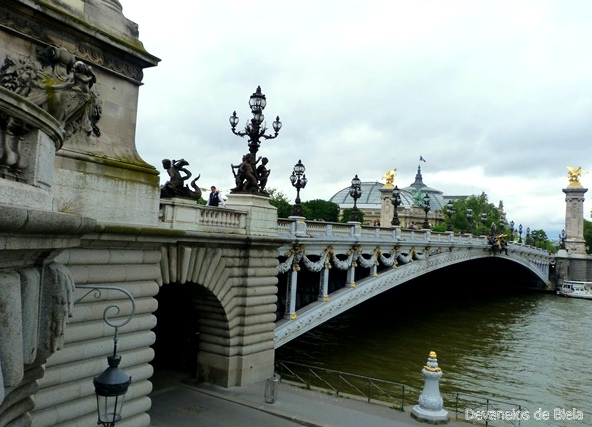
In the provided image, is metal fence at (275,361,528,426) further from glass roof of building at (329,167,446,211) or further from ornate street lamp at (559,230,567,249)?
glass roof of building at (329,167,446,211)

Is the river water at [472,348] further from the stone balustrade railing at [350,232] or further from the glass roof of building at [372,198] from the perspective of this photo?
the glass roof of building at [372,198]

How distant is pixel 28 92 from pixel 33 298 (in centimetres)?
620

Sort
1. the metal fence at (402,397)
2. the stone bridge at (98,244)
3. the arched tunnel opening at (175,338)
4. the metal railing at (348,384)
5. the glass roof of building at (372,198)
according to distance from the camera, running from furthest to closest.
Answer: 1. the glass roof of building at (372,198)
2. the metal railing at (348,384)
3. the arched tunnel opening at (175,338)
4. the metal fence at (402,397)
5. the stone bridge at (98,244)

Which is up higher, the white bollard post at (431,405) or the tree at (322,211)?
the tree at (322,211)

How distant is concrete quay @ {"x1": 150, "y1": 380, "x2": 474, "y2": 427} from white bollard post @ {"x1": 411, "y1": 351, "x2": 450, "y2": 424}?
217 millimetres

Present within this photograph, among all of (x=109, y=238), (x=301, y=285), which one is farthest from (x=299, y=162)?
(x=109, y=238)

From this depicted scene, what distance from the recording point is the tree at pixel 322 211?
2749 inches

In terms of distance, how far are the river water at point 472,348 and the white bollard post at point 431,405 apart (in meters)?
4.37

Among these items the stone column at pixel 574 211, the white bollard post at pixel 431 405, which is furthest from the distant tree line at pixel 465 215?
the white bollard post at pixel 431 405

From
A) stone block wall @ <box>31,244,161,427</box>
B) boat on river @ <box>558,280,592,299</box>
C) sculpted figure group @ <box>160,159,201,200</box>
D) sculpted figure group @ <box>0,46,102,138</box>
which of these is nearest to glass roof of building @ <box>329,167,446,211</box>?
boat on river @ <box>558,280,592,299</box>

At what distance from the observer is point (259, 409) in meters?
14.4

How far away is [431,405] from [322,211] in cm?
5657

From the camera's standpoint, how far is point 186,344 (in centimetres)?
1842

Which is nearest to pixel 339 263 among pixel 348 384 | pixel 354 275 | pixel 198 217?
pixel 354 275
